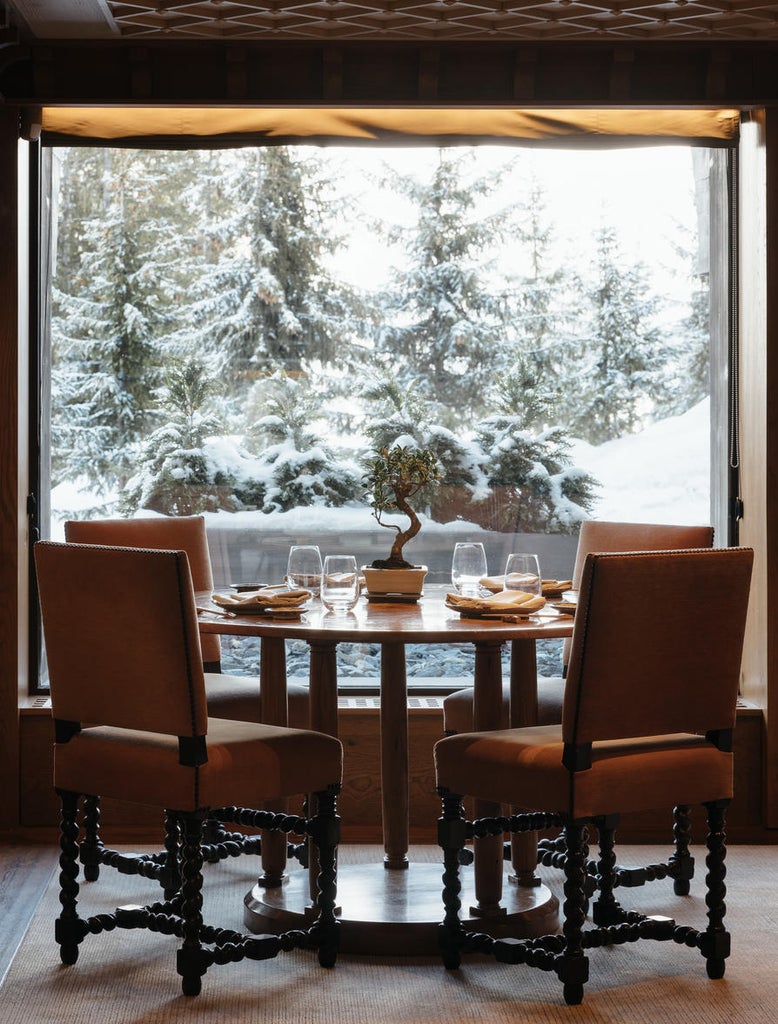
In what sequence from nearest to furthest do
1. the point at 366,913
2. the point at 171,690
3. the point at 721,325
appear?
1. the point at 171,690
2. the point at 366,913
3. the point at 721,325

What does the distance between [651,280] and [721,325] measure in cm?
30

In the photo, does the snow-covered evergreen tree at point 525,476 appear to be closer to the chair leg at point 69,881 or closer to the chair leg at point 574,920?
the chair leg at point 574,920

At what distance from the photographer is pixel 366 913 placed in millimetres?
3109

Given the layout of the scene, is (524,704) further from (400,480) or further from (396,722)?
(400,480)

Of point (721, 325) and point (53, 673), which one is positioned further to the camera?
point (721, 325)

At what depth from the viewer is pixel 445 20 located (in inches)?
149

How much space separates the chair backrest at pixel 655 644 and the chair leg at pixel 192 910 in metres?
0.84

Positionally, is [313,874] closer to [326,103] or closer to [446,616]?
[446,616]

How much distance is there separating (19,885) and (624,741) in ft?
6.21

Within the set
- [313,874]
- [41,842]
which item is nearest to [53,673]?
[313,874]

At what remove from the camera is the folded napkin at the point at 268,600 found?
2.96 metres

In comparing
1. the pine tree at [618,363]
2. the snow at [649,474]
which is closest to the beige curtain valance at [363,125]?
the pine tree at [618,363]

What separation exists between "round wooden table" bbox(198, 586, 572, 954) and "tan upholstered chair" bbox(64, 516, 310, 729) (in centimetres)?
18

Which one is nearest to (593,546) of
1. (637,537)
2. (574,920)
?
(637,537)
